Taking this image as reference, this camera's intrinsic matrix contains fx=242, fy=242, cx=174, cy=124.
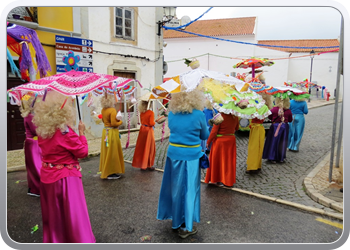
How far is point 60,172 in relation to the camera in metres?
2.56

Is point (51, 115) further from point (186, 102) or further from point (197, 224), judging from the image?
point (197, 224)

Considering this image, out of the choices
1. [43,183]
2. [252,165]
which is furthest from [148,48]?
[43,183]

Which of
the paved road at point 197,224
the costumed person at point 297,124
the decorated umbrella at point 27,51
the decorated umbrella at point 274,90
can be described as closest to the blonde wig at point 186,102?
the paved road at point 197,224

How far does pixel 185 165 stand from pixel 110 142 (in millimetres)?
2639

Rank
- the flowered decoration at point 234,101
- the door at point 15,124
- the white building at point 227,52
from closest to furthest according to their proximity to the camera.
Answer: the flowered decoration at point 234,101, the door at point 15,124, the white building at point 227,52

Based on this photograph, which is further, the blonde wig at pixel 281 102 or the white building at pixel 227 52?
the white building at pixel 227 52

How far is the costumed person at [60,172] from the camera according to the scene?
2463mm

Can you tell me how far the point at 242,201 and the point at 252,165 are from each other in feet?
5.15

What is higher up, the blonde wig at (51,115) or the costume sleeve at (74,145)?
the blonde wig at (51,115)

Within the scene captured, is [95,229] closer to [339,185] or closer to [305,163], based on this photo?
[339,185]

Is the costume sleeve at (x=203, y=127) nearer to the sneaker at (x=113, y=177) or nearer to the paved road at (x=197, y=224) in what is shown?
Result: the paved road at (x=197, y=224)

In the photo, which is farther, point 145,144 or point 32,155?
point 145,144

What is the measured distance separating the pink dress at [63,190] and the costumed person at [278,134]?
209 inches

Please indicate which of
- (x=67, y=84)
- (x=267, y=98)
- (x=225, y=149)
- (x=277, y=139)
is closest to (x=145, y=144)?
(x=225, y=149)
